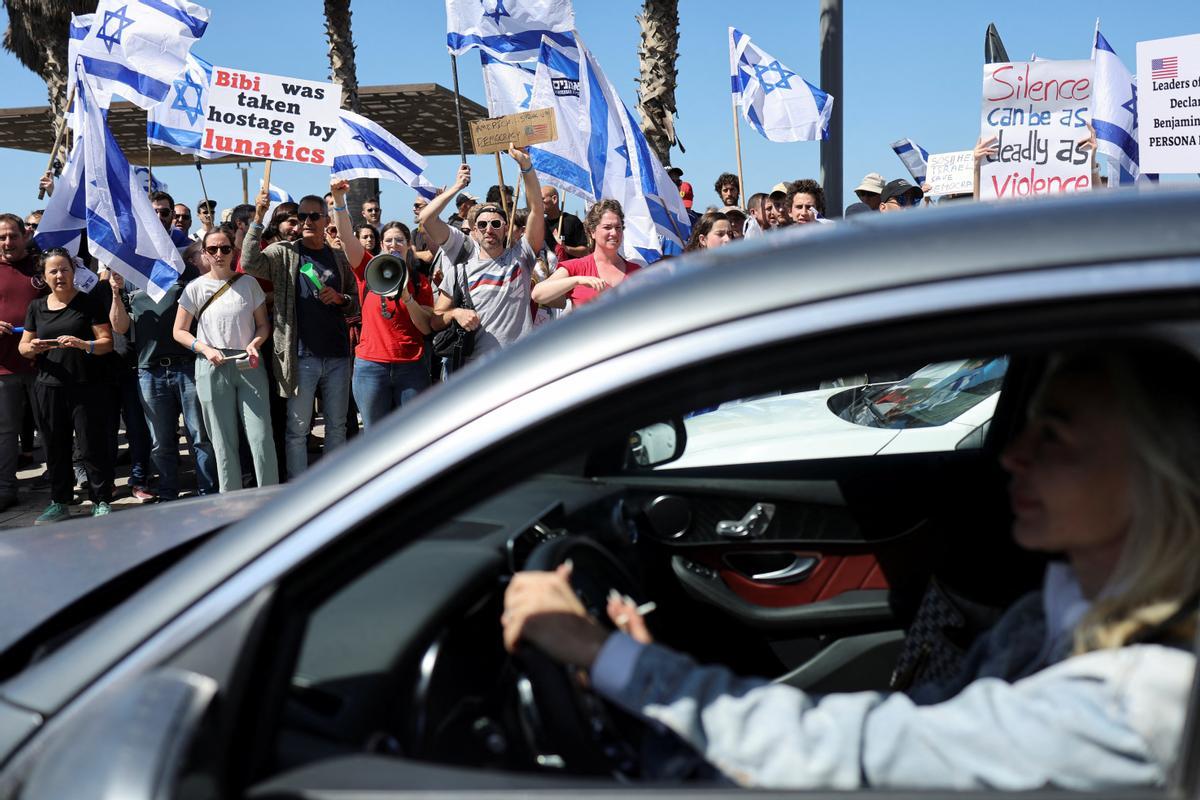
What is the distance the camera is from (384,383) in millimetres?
7262

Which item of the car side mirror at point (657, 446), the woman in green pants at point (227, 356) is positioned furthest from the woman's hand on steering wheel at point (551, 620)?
the woman in green pants at point (227, 356)

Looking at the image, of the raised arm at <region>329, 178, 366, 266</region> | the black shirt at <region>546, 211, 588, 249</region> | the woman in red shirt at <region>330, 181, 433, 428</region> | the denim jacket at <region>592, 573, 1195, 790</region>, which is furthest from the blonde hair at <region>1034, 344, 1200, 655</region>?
the black shirt at <region>546, 211, 588, 249</region>

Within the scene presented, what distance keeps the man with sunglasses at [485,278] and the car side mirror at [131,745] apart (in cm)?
561

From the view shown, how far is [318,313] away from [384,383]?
0.73 m

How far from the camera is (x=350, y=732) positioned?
51.6 inches

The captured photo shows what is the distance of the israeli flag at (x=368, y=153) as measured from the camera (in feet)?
28.4

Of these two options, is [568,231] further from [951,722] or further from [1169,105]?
[951,722]

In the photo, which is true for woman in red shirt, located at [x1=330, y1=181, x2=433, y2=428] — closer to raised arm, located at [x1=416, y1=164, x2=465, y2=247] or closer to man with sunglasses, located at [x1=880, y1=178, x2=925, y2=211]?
raised arm, located at [x1=416, y1=164, x2=465, y2=247]

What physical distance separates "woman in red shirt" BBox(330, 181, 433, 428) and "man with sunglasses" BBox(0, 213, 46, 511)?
2.51 metres

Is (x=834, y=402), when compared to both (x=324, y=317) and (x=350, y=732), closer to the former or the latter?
(x=350, y=732)

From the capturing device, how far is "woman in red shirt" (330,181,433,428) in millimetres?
7141

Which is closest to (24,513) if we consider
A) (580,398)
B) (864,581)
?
(864,581)

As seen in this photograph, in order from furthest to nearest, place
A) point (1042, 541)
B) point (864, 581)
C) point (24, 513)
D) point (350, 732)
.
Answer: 1. point (24, 513)
2. point (864, 581)
3. point (1042, 541)
4. point (350, 732)

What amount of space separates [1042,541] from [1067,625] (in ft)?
0.37
